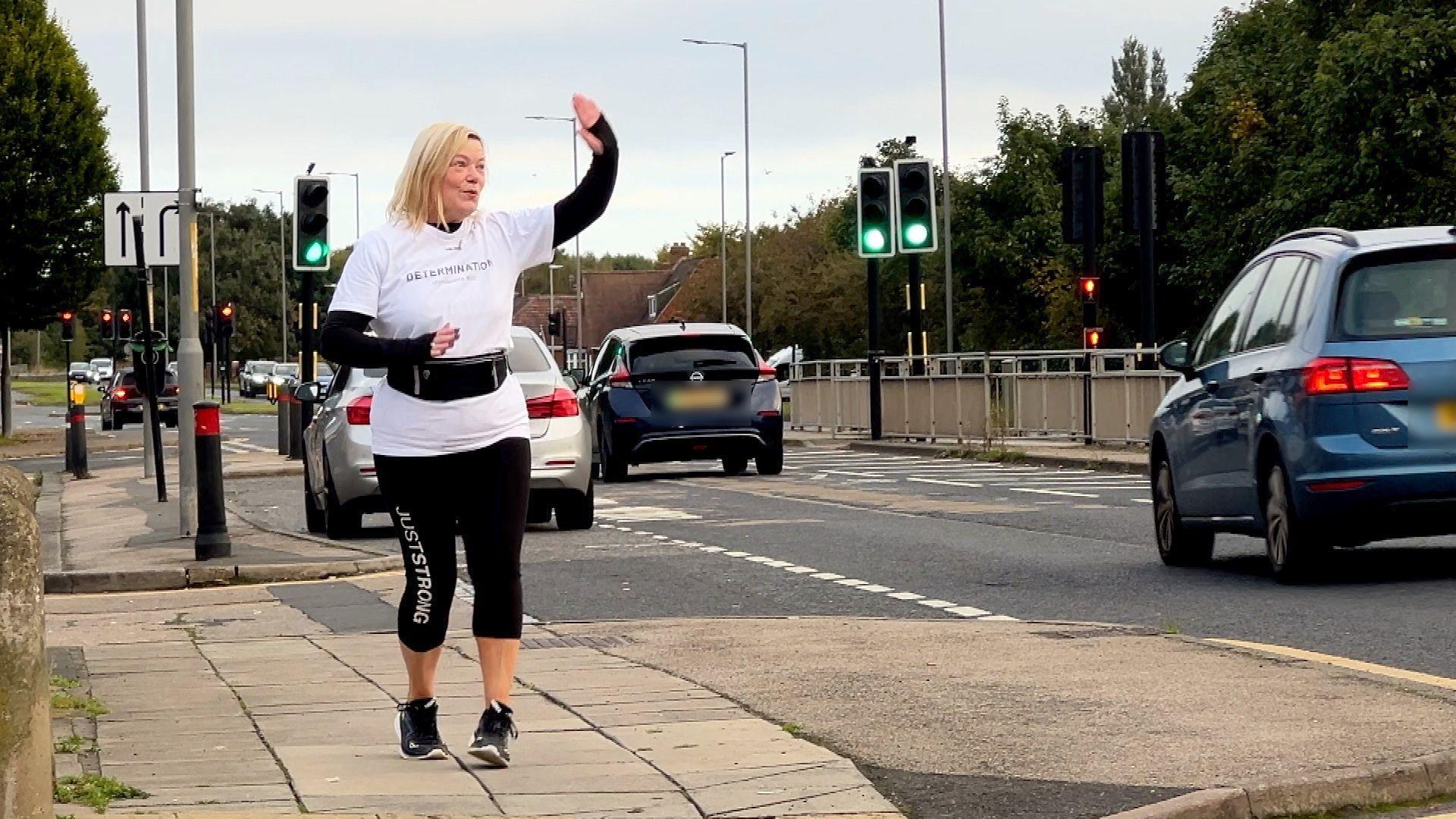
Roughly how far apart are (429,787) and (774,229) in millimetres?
95781

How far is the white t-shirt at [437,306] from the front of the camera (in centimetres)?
672

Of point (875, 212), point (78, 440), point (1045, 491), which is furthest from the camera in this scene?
point (875, 212)

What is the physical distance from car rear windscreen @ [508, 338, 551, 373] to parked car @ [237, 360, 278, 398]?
9005 cm

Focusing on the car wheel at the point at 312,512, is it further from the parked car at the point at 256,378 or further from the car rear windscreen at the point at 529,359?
the parked car at the point at 256,378

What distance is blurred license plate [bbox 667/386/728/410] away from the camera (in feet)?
84.6

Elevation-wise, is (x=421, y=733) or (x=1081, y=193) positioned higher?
(x=1081, y=193)

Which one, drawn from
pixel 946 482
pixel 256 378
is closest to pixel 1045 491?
pixel 946 482

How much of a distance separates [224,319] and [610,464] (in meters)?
42.5

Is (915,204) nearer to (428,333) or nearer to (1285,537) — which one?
(1285,537)

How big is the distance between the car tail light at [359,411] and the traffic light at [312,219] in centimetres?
1265

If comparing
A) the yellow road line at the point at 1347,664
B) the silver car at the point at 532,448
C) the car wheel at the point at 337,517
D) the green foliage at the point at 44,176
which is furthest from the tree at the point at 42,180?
the yellow road line at the point at 1347,664

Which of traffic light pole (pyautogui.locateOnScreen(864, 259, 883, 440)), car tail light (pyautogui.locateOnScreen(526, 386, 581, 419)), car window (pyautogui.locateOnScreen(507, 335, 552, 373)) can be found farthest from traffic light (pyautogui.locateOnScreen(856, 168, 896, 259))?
car tail light (pyautogui.locateOnScreen(526, 386, 581, 419))

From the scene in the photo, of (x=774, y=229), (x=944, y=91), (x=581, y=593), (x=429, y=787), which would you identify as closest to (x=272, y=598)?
(x=581, y=593)

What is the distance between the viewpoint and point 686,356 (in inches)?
1023
